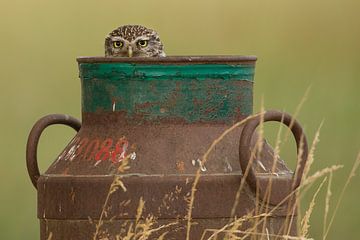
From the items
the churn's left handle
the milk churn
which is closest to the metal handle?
the milk churn

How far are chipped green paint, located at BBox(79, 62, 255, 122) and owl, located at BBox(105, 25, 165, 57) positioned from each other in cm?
287

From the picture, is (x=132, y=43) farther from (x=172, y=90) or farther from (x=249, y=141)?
(x=249, y=141)

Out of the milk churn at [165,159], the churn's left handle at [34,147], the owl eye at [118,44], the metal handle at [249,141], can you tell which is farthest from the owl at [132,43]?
the metal handle at [249,141]

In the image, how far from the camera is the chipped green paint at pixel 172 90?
23.7 ft

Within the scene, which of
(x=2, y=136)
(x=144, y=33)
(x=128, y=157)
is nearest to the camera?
(x=128, y=157)

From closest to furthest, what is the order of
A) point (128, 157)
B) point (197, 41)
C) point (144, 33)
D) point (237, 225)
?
point (237, 225) → point (128, 157) → point (144, 33) → point (197, 41)

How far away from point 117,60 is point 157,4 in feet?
27.8

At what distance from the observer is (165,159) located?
7164 mm

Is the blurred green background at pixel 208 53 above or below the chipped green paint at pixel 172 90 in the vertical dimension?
below

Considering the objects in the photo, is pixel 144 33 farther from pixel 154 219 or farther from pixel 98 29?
pixel 98 29

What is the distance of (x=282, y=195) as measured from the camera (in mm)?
7332

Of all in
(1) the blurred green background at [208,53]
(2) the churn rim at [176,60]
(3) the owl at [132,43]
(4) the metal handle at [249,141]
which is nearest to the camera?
(4) the metal handle at [249,141]

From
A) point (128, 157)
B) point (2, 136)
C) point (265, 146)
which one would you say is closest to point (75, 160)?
point (128, 157)

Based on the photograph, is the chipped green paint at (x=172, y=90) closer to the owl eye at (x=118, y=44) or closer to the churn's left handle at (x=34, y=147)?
the churn's left handle at (x=34, y=147)
